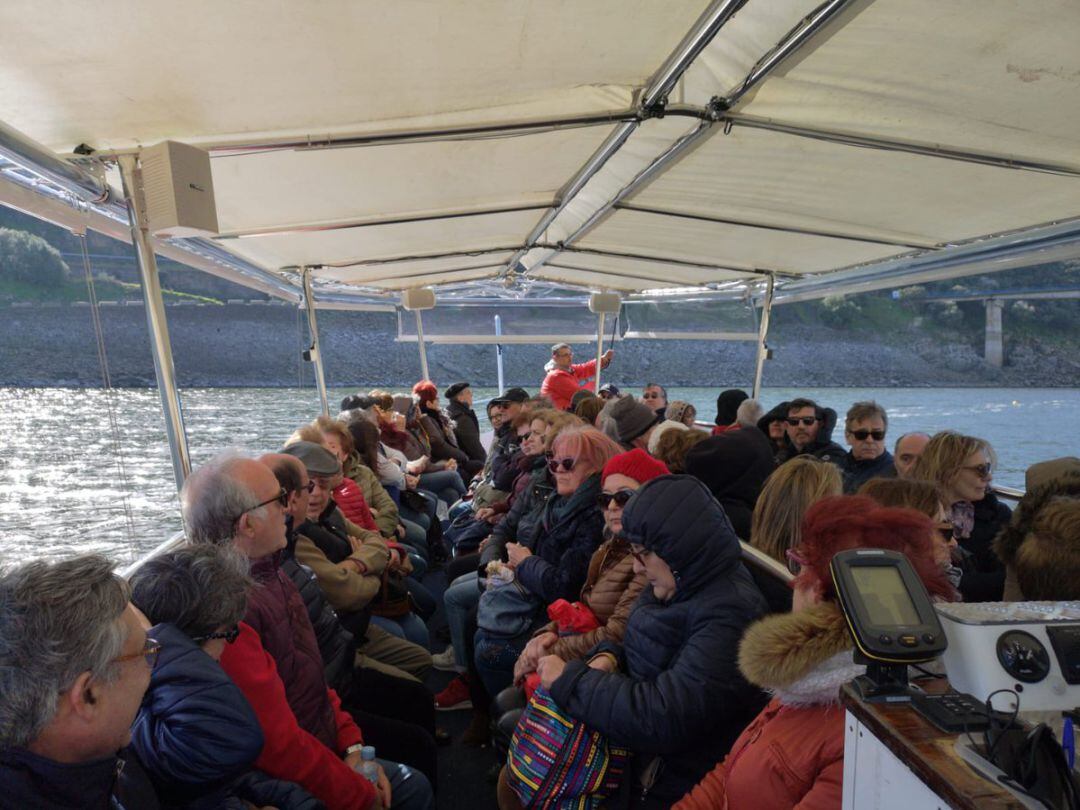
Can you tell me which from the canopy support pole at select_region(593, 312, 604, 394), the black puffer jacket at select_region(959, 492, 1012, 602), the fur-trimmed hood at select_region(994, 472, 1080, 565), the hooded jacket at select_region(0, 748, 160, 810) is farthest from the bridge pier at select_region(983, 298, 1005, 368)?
the hooded jacket at select_region(0, 748, 160, 810)

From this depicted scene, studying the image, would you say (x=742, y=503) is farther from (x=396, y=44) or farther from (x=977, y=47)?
(x=396, y=44)

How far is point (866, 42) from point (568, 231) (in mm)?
2968

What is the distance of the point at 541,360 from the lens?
2747 cm

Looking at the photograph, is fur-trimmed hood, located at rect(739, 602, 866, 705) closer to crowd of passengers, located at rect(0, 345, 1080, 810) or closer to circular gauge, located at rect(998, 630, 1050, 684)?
crowd of passengers, located at rect(0, 345, 1080, 810)

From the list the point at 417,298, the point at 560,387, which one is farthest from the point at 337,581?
the point at 417,298

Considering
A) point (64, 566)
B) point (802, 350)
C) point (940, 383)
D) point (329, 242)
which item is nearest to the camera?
point (64, 566)

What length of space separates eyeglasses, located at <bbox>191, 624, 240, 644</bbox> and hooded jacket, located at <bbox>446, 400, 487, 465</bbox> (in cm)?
571

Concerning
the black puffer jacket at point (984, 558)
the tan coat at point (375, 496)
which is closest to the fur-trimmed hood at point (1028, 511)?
the black puffer jacket at point (984, 558)

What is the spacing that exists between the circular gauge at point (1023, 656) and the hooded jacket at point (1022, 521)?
4.02 feet

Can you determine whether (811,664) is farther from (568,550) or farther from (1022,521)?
(568,550)

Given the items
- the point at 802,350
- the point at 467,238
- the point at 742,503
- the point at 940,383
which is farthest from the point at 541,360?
the point at 742,503

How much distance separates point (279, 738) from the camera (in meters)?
1.66

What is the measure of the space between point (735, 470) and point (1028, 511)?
107 centimetres

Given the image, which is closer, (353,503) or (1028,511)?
(1028,511)
